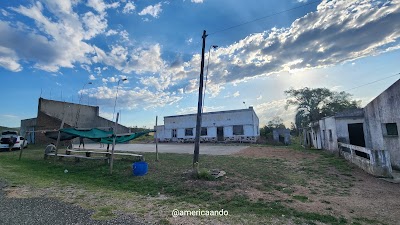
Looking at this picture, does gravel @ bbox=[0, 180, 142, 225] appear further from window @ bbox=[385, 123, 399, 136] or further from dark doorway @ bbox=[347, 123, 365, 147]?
dark doorway @ bbox=[347, 123, 365, 147]

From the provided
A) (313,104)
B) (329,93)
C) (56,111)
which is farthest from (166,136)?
(329,93)

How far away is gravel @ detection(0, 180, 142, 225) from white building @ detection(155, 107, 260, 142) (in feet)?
81.9

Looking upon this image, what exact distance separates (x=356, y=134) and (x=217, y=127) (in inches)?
785

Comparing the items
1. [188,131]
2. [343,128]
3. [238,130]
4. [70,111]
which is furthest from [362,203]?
[70,111]

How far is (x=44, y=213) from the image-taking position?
4.34m

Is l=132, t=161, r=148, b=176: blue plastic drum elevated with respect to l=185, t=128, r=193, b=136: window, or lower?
lower

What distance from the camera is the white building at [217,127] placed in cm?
3020

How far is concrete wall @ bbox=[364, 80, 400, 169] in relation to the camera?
28.9ft

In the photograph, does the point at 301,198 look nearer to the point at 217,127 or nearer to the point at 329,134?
the point at 329,134

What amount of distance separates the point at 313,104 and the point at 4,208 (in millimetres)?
44320

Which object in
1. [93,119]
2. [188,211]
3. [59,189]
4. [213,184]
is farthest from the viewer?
[93,119]

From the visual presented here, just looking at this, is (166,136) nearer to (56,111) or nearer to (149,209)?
(56,111)

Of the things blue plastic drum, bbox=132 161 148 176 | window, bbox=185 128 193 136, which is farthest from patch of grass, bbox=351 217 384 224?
window, bbox=185 128 193 136

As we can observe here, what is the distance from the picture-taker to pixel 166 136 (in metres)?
35.7
